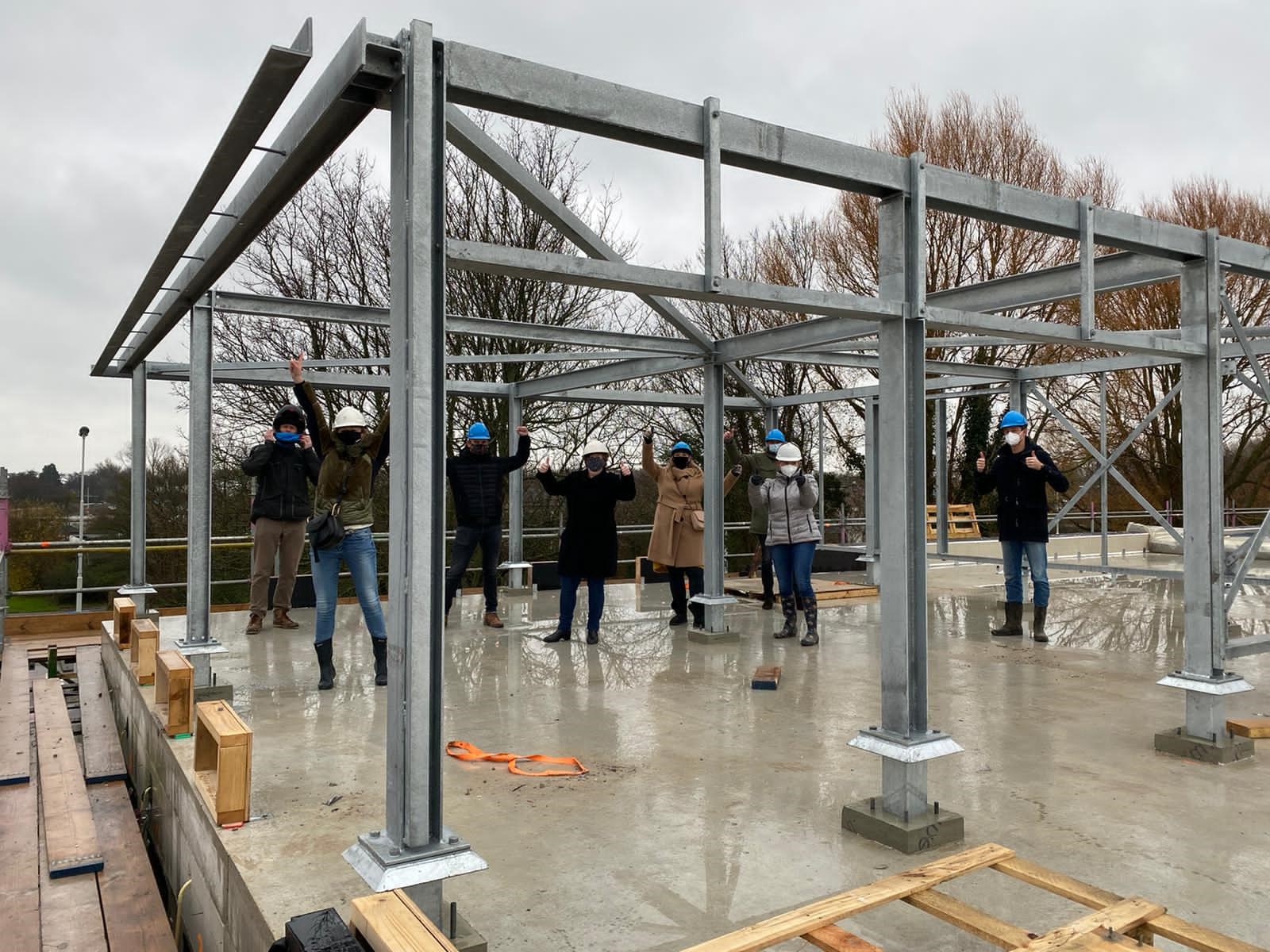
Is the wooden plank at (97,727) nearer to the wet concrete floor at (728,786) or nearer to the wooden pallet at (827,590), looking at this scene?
the wet concrete floor at (728,786)

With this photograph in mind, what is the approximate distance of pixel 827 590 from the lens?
36.2 feet

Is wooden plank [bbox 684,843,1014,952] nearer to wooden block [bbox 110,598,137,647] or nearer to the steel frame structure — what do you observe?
the steel frame structure

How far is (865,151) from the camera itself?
3.71 metres

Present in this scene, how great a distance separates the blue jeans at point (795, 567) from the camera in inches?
317

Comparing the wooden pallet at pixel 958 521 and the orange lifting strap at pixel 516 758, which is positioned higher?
the wooden pallet at pixel 958 521

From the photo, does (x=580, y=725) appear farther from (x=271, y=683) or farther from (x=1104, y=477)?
(x=1104, y=477)

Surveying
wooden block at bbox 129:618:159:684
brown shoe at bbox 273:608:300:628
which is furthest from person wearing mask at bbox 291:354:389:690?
brown shoe at bbox 273:608:300:628

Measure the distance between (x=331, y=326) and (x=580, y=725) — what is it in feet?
42.4

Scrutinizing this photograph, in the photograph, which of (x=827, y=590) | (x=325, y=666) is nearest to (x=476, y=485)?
(x=325, y=666)

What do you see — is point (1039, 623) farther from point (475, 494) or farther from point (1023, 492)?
point (475, 494)

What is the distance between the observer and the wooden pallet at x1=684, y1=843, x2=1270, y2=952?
2.50 meters

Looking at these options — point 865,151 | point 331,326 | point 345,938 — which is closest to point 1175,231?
point 865,151

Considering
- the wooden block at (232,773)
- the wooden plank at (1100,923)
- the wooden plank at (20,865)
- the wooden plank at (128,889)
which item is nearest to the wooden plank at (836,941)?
the wooden plank at (1100,923)

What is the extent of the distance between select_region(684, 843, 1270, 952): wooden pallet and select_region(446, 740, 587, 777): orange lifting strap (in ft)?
6.49
